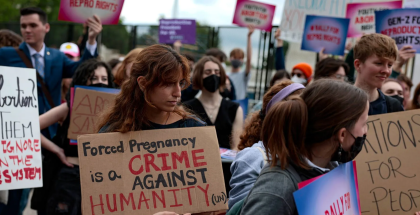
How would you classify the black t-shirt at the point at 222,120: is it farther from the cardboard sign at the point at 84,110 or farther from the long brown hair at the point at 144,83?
the long brown hair at the point at 144,83

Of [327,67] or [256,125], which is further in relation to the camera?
[327,67]

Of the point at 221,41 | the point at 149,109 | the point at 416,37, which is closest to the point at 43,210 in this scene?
the point at 149,109

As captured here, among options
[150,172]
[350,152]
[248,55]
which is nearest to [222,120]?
[150,172]

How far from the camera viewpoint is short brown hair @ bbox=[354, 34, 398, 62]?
3.37m

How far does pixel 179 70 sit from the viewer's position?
102 inches

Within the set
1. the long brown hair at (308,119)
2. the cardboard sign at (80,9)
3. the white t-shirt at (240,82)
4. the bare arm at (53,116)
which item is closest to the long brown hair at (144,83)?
the long brown hair at (308,119)

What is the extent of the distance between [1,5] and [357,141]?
34278 millimetres

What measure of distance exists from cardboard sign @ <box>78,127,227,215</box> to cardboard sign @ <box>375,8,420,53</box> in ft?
11.8

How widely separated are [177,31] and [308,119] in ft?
26.5

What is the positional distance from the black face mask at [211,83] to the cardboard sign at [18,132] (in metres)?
1.79

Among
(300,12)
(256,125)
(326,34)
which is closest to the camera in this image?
(256,125)

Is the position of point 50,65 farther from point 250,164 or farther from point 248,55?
point 248,55

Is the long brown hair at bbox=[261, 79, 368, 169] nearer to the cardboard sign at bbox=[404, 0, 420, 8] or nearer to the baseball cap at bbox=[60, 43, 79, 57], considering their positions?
the cardboard sign at bbox=[404, 0, 420, 8]

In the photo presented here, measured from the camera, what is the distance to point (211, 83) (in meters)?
4.86
